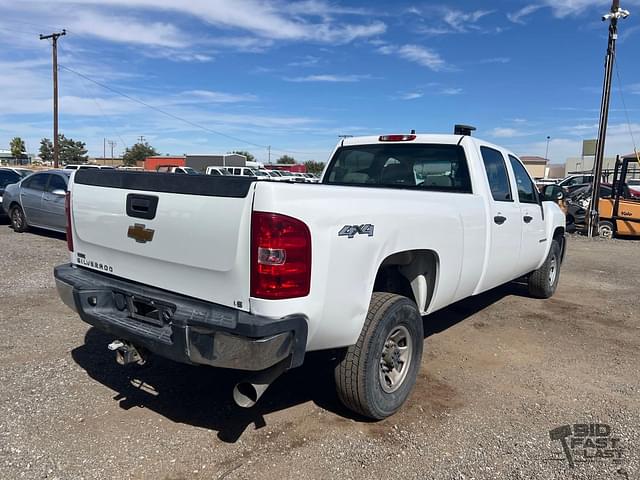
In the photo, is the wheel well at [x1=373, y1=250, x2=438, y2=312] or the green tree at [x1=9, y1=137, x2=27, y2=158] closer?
the wheel well at [x1=373, y1=250, x2=438, y2=312]

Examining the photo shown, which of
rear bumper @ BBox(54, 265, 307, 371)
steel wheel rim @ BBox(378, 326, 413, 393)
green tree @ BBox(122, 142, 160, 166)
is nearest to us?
rear bumper @ BBox(54, 265, 307, 371)

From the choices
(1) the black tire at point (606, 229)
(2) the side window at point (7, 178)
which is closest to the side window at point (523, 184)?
(1) the black tire at point (606, 229)

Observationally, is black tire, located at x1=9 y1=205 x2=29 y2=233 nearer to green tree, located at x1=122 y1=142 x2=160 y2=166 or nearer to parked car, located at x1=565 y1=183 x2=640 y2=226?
parked car, located at x1=565 y1=183 x2=640 y2=226

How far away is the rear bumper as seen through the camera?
2.52 metres

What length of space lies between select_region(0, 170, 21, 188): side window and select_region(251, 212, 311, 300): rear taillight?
1481 cm

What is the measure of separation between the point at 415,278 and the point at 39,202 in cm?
1044

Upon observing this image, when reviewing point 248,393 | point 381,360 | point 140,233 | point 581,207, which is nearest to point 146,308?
point 140,233

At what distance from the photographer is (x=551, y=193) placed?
6508mm

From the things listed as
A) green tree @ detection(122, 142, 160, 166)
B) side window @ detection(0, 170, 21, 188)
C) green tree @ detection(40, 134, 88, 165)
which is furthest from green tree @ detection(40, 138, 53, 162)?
side window @ detection(0, 170, 21, 188)

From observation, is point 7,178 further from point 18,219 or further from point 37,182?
point 37,182

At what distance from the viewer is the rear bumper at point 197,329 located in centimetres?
252

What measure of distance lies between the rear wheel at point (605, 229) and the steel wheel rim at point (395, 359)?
14.5 meters

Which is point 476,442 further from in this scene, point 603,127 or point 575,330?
point 603,127

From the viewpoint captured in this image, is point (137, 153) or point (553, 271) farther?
point (137, 153)
